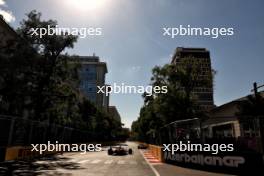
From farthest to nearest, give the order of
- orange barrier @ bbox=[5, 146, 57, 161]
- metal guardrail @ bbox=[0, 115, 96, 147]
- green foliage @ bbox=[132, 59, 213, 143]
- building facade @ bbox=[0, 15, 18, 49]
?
green foliage @ bbox=[132, 59, 213, 143] → building facade @ bbox=[0, 15, 18, 49] → metal guardrail @ bbox=[0, 115, 96, 147] → orange barrier @ bbox=[5, 146, 57, 161]

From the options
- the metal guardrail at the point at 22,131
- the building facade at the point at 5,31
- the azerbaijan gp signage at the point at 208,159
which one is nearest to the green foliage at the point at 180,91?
the metal guardrail at the point at 22,131

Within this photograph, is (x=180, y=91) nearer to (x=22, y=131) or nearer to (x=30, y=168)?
(x=22, y=131)

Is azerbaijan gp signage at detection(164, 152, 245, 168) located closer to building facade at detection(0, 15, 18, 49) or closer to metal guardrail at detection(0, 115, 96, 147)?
metal guardrail at detection(0, 115, 96, 147)

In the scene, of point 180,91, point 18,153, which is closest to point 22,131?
point 18,153

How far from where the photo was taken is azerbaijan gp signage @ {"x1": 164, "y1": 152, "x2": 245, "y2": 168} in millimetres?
15055

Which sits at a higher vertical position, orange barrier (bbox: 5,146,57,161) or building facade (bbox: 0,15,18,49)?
building facade (bbox: 0,15,18,49)

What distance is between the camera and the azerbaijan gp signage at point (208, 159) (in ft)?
49.4

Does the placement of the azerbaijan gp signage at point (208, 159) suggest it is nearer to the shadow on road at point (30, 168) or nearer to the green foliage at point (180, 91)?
the shadow on road at point (30, 168)

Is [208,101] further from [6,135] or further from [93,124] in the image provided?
[6,135]

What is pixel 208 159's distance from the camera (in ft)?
54.5

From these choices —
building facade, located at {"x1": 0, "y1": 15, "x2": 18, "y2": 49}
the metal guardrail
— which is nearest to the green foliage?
the metal guardrail

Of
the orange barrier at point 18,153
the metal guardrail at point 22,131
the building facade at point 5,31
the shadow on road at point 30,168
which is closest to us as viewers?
the shadow on road at point 30,168

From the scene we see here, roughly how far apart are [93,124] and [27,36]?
5176 centimetres

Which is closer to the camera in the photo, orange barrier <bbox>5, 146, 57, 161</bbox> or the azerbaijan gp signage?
the azerbaijan gp signage
